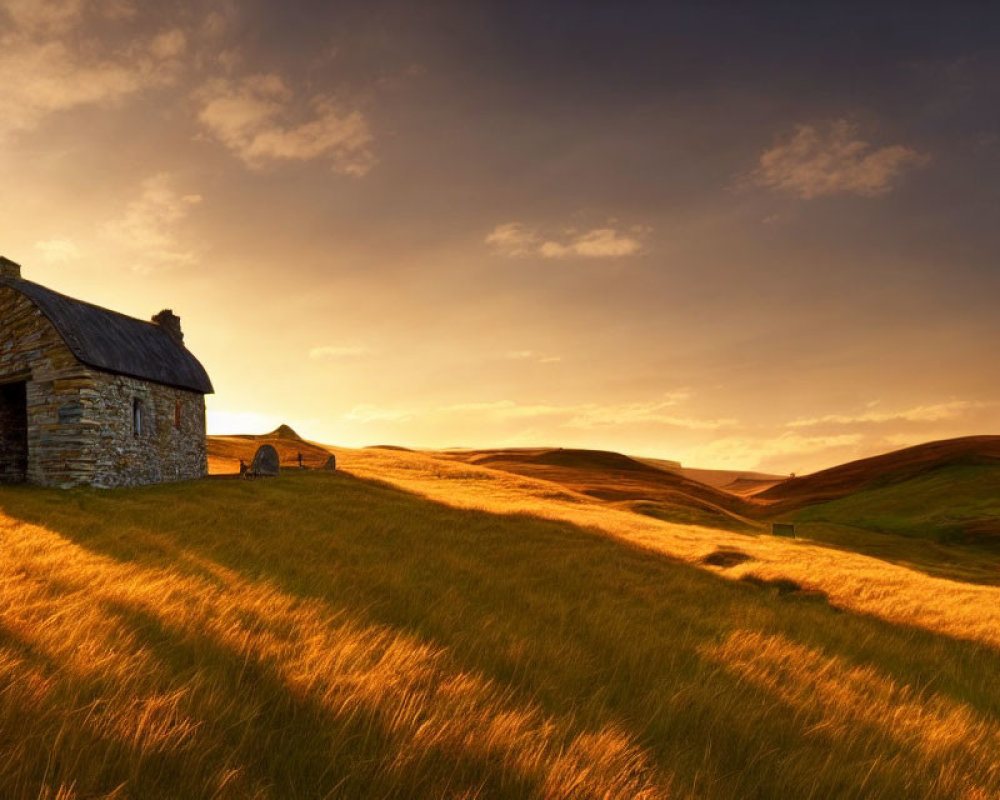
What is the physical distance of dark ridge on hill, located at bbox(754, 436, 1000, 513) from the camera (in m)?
56.0

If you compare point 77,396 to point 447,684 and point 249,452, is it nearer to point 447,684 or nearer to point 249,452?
point 447,684

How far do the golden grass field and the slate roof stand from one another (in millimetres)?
13654

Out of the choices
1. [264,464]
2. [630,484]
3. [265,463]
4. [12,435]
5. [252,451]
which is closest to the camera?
[12,435]

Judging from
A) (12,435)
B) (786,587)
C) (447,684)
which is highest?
(12,435)

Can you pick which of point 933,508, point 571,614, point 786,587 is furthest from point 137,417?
point 933,508

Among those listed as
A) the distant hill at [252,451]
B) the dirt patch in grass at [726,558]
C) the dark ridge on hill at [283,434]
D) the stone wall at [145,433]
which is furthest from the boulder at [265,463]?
the dark ridge on hill at [283,434]

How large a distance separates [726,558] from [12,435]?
29.4 meters

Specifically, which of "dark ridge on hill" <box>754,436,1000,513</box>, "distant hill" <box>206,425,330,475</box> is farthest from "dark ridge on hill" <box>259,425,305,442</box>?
"dark ridge on hill" <box>754,436,1000,513</box>

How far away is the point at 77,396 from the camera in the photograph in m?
21.7

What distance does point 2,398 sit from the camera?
24828 millimetres

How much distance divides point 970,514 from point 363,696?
5107cm

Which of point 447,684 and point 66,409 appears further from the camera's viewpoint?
point 66,409

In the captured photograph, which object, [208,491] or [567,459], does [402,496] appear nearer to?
[208,491]

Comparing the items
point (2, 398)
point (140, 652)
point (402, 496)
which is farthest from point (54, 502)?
point (140, 652)
